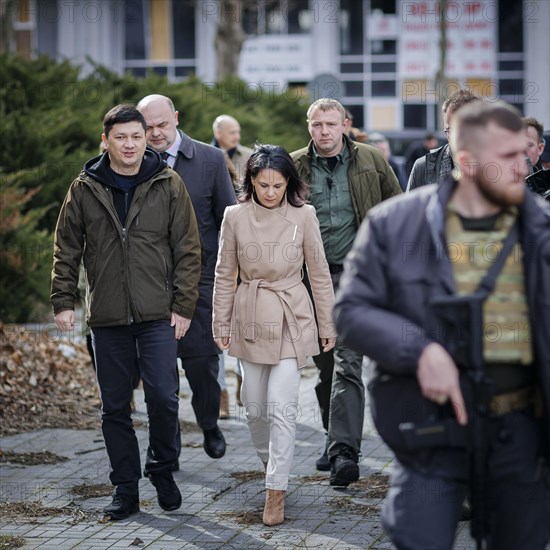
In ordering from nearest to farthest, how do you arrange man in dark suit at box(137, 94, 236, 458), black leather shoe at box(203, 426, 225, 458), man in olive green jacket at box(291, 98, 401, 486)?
man in olive green jacket at box(291, 98, 401, 486) < man in dark suit at box(137, 94, 236, 458) < black leather shoe at box(203, 426, 225, 458)

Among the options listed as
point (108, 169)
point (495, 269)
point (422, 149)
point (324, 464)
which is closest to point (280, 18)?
point (422, 149)

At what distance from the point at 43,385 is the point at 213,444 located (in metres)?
2.80

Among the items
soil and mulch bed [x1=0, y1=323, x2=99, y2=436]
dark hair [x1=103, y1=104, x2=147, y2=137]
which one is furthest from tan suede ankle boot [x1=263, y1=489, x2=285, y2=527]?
soil and mulch bed [x1=0, y1=323, x2=99, y2=436]

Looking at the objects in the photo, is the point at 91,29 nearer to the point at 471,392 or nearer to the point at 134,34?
the point at 134,34

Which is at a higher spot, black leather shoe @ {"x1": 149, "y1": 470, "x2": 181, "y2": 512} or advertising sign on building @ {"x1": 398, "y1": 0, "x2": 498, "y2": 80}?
advertising sign on building @ {"x1": 398, "y1": 0, "x2": 498, "y2": 80}

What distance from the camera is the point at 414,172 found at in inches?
257

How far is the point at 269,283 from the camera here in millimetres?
6281

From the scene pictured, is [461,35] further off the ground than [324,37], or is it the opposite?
[324,37]

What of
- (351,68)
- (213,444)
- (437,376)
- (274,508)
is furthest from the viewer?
(351,68)

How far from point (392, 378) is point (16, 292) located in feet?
31.3

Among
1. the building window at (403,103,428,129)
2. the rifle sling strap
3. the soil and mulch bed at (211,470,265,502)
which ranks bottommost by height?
the soil and mulch bed at (211,470,265,502)

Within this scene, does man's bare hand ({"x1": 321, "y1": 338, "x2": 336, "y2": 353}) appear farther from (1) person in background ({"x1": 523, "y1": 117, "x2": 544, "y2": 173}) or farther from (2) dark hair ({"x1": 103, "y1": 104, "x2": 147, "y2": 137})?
(1) person in background ({"x1": 523, "y1": 117, "x2": 544, "y2": 173})

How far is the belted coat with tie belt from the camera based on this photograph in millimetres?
6188

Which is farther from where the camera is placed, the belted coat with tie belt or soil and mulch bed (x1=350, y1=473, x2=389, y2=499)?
soil and mulch bed (x1=350, y1=473, x2=389, y2=499)
